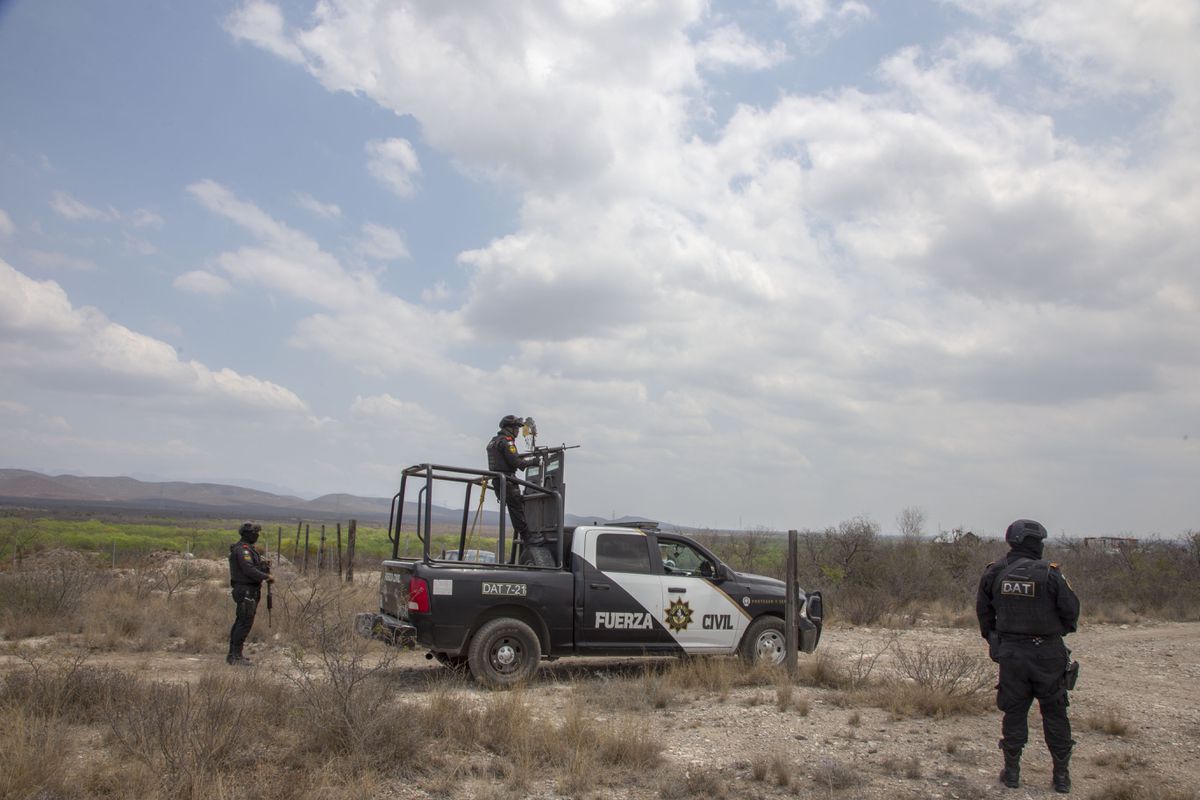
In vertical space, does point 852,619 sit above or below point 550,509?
below

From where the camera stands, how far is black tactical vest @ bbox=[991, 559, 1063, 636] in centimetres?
644

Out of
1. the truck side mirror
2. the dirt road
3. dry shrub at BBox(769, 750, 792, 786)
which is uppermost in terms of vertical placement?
the truck side mirror

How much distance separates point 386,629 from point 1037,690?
613cm

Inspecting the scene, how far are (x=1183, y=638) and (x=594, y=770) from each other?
1546 centimetres

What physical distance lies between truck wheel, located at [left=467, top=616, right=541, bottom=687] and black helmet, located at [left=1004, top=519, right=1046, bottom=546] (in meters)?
5.16

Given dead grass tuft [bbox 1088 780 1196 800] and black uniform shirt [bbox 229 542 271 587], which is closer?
dead grass tuft [bbox 1088 780 1196 800]

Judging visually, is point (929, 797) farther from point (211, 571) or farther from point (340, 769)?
point (211, 571)

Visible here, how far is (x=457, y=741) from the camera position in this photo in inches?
275

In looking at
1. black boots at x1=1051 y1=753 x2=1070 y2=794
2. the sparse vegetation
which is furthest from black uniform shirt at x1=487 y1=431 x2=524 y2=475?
black boots at x1=1051 y1=753 x2=1070 y2=794

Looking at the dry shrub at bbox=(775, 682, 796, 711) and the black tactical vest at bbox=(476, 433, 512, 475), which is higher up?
the black tactical vest at bbox=(476, 433, 512, 475)

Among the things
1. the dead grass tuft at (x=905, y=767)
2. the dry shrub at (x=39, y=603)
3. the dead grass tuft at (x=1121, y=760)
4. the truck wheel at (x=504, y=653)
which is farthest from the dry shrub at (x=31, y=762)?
the dry shrub at (x=39, y=603)

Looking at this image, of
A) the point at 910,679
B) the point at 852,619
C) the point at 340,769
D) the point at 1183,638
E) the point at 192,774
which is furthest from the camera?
the point at 852,619

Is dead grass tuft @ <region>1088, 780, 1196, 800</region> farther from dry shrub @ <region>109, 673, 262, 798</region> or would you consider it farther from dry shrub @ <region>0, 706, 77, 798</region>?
dry shrub @ <region>0, 706, 77, 798</region>

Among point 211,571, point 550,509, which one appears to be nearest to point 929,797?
point 550,509
